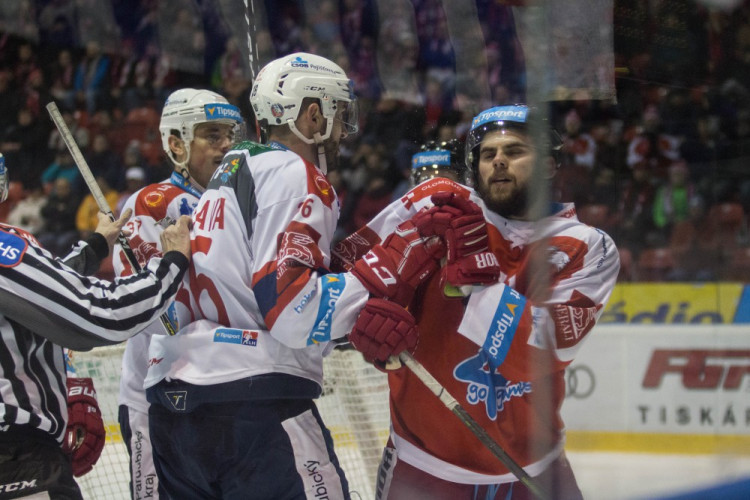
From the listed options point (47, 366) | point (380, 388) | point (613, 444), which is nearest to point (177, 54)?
point (380, 388)

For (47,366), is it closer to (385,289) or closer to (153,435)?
(153,435)

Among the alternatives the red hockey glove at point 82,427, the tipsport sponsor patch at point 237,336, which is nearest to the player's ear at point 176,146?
the red hockey glove at point 82,427

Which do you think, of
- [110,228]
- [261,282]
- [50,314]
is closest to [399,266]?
[261,282]

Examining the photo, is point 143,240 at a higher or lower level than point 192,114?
lower

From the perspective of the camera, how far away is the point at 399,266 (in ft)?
5.36

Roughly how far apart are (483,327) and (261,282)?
1.38 feet

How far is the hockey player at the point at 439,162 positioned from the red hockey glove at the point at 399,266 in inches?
26.9

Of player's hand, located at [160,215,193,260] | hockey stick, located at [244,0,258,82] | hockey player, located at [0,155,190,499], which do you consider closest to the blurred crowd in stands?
hockey stick, located at [244,0,258,82]

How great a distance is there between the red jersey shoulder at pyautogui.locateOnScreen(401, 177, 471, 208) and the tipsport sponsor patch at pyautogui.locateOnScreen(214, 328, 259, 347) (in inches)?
18.4

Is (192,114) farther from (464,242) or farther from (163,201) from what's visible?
(464,242)

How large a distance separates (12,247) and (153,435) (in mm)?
468

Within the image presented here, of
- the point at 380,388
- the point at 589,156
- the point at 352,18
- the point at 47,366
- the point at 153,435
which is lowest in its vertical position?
the point at 380,388

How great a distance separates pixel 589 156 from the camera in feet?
4.22

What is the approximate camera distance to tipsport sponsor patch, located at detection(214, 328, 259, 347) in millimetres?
1626
